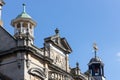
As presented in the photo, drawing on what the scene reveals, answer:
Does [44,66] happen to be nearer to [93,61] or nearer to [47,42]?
[47,42]

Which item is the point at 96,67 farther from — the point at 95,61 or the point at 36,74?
the point at 36,74

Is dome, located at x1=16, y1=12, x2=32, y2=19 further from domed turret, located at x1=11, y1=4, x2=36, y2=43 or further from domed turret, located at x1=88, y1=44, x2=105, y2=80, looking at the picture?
domed turret, located at x1=88, y1=44, x2=105, y2=80

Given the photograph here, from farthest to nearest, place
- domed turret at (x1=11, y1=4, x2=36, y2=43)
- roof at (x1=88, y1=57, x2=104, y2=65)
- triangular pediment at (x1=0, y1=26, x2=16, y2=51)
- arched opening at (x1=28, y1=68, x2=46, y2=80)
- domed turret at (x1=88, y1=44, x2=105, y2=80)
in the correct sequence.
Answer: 1. roof at (x1=88, y1=57, x2=104, y2=65)
2. domed turret at (x1=88, y1=44, x2=105, y2=80)
3. domed turret at (x1=11, y1=4, x2=36, y2=43)
4. triangular pediment at (x1=0, y1=26, x2=16, y2=51)
5. arched opening at (x1=28, y1=68, x2=46, y2=80)

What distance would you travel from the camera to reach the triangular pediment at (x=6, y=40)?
52.8 meters

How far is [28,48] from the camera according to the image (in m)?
51.4

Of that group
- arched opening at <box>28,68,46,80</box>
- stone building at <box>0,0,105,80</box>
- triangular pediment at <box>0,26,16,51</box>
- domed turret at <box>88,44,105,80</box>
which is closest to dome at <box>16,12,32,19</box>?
stone building at <box>0,0,105,80</box>

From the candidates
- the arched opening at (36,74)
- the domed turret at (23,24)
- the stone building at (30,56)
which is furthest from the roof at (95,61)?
the arched opening at (36,74)

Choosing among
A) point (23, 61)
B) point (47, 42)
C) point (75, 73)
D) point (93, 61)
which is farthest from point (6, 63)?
point (93, 61)

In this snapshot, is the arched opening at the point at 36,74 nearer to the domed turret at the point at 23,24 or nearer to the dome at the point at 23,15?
the domed turret at the point at 23,24

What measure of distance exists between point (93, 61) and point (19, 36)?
70.7 feet

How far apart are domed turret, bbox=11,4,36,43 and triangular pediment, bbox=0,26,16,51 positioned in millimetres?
2737

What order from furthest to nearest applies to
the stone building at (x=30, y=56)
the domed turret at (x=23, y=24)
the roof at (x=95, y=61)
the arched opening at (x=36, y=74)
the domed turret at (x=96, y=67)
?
the roof at (x=95, y=61)
the domed turret at (x=96, y=67)
the domed turret at (x=23, y=24)
the arched opening at (x=36, y=74)
the stone building at (x=30, y=56)

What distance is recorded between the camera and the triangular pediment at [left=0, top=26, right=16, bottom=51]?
52803 mm

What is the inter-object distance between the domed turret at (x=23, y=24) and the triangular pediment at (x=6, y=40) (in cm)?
274
